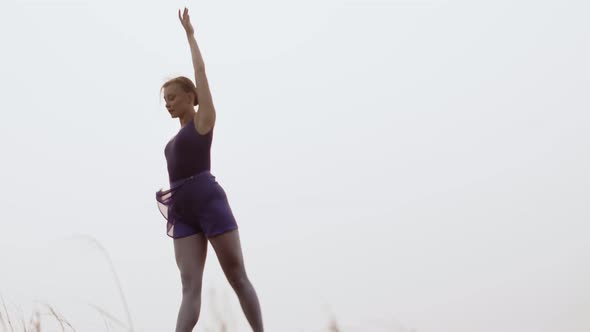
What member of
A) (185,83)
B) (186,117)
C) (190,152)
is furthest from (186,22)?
(190,152)

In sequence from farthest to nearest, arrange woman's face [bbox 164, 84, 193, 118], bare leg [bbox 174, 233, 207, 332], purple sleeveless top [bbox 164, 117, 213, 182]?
woman's face [bbox 164, 84, 193, 118] < purple sleeveless top [bbox 164, 117, 213, 182] < bare leg [bbox 174, 233, 207, 332]

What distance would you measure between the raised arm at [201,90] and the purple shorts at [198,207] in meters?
0.32

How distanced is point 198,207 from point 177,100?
0.71 m

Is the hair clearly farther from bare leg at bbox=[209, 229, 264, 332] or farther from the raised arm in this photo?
bare leg at bbox=[209, 229, 264, 332]

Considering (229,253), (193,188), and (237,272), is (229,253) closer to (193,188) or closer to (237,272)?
(237,272)

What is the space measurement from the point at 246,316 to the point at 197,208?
2.32 ft

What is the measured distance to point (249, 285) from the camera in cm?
363

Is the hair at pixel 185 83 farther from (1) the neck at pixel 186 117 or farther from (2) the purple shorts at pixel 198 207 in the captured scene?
(2) the purple shorts at pixel 198 207

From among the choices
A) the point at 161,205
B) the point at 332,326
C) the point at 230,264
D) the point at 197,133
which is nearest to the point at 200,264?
the point at 230,264

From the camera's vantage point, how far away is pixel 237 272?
142 inches

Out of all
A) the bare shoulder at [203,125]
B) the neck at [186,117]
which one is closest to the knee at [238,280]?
the bare shoulder at [203,125]

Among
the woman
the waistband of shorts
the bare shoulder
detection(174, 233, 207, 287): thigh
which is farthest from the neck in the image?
detection(174, 233, 207, 287): thigh

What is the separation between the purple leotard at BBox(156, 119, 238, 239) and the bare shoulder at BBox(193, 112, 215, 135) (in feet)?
0.08

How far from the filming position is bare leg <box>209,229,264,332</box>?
3570mm
